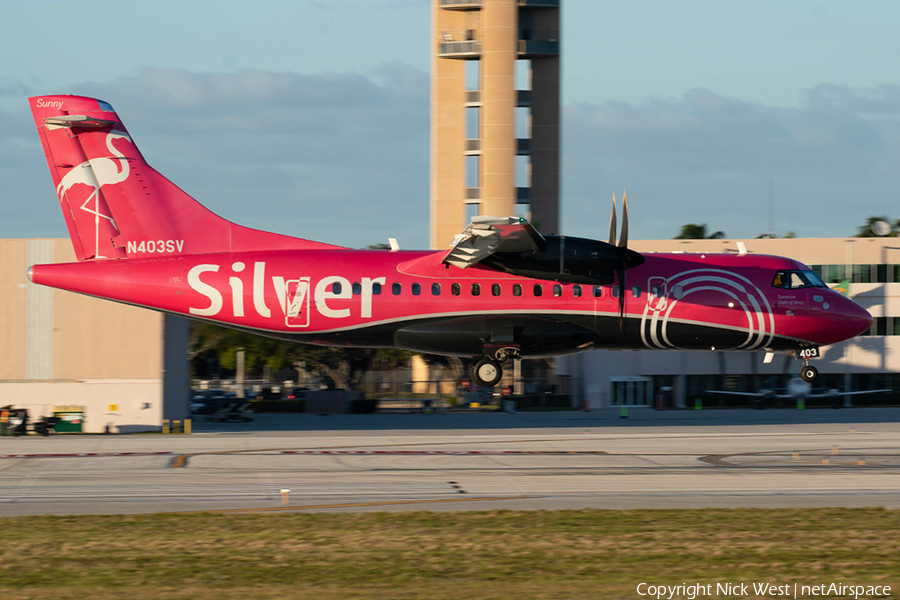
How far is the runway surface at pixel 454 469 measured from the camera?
16.2 m

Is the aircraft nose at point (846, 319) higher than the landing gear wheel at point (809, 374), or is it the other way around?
the aircraft nose at point (846, 319)

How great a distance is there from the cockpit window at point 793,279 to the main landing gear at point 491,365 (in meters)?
8.18

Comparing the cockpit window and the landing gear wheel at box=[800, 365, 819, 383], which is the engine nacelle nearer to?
the cockpit window

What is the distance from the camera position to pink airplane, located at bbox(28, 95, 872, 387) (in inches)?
1005

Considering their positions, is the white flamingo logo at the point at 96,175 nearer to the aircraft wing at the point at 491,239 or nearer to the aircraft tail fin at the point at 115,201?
the aircraft tail fin at the point at 115,201

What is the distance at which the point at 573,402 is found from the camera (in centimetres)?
5144

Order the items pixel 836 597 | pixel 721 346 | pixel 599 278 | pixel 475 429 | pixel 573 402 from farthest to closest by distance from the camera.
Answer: pixel 573 402 → pixel 475 429 → pixel 721 346 → pixel 599 278 → pixel 836 597

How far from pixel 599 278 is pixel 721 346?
4768 mm

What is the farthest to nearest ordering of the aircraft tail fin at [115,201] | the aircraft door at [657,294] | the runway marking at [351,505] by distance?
the aircraft tail fin at [115,201], the aircraft door at [657,294], the runway marking at [351,505]

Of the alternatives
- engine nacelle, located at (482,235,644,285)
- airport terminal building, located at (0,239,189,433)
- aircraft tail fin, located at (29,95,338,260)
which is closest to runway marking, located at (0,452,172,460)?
aircraft tail fin, located at (29,95,338,260)

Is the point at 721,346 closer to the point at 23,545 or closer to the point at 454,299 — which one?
the point at 454,299

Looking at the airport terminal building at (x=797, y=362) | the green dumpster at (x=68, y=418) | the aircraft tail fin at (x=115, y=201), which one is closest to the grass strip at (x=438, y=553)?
the aircraft tail fin at (x=115, y=201)

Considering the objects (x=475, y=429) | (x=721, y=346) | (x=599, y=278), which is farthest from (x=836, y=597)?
(x=475, y=429)

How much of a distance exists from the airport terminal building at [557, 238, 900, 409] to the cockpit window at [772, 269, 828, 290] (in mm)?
27022
